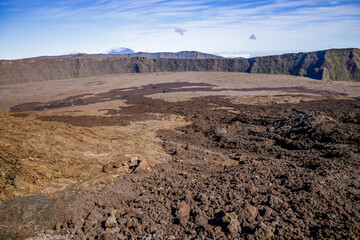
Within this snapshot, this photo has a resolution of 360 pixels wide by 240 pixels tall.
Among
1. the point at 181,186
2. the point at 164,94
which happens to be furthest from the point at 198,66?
the point at 181,186

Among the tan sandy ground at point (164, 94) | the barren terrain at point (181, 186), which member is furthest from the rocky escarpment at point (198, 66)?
the barren terrain at point (181, 186)

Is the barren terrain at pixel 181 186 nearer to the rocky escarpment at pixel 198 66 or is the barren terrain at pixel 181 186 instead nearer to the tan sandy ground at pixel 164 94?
the tan sandy ground at pixel 164 94

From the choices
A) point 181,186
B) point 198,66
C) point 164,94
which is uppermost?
point 198,66

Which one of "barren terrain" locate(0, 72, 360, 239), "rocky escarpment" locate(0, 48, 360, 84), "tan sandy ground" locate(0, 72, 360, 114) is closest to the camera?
"barren terrain" locate(0, 72, 360, 239)

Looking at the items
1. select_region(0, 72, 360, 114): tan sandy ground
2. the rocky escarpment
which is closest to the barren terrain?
select_region(0, 72, 360, 114): tan sandy ground

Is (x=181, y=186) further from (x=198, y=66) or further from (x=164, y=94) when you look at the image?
(x=198, y=66)

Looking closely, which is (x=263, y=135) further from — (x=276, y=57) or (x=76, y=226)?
(x=276, y=57)

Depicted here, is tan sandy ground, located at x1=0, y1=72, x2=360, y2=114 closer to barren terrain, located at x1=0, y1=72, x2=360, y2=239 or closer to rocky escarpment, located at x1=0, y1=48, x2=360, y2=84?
rocky escarpment, located at x1=0, y1=48, x2=360, y2=84

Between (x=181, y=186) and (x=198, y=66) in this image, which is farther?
(x=198, y=66)

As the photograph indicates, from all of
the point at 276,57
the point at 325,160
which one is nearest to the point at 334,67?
the point at 276,57
